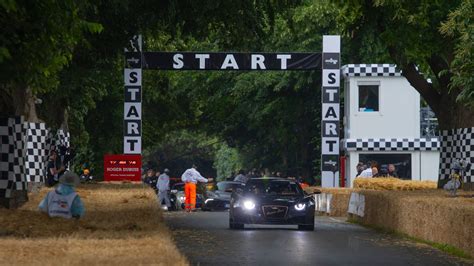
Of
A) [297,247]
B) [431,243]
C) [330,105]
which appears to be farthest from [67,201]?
[330,105]

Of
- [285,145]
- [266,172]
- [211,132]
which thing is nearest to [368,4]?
[285,145]

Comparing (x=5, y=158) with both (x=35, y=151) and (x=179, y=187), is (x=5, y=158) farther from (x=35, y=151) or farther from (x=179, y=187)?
(x=179, y=187)

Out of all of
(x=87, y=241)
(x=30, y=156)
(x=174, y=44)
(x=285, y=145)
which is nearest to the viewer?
(x=87, y=241)

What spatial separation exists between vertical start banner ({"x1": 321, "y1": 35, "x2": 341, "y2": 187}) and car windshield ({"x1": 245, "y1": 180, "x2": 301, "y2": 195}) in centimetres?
1261

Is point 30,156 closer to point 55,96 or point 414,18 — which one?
point 55,96

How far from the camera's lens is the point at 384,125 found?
169 ft

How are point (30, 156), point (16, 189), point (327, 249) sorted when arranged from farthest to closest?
point (30, 156) → point (16, 189) → point (327, 249)

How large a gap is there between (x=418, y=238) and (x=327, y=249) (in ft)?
13.1

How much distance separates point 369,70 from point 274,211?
23.5 metres

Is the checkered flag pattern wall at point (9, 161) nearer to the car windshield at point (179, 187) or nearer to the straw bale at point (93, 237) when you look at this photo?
the straw bale at point (93, 237)

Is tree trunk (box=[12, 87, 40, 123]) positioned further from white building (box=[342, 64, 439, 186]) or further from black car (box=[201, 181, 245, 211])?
white building (box=[342, 64, 439, 186])

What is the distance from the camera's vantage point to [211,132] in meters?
70.9

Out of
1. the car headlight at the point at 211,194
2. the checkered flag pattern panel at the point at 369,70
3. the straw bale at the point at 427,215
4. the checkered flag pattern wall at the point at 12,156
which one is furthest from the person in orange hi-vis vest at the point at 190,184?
the checkered flag pattern wall at the point at 12,156

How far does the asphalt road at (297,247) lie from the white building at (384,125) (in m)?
20.6
